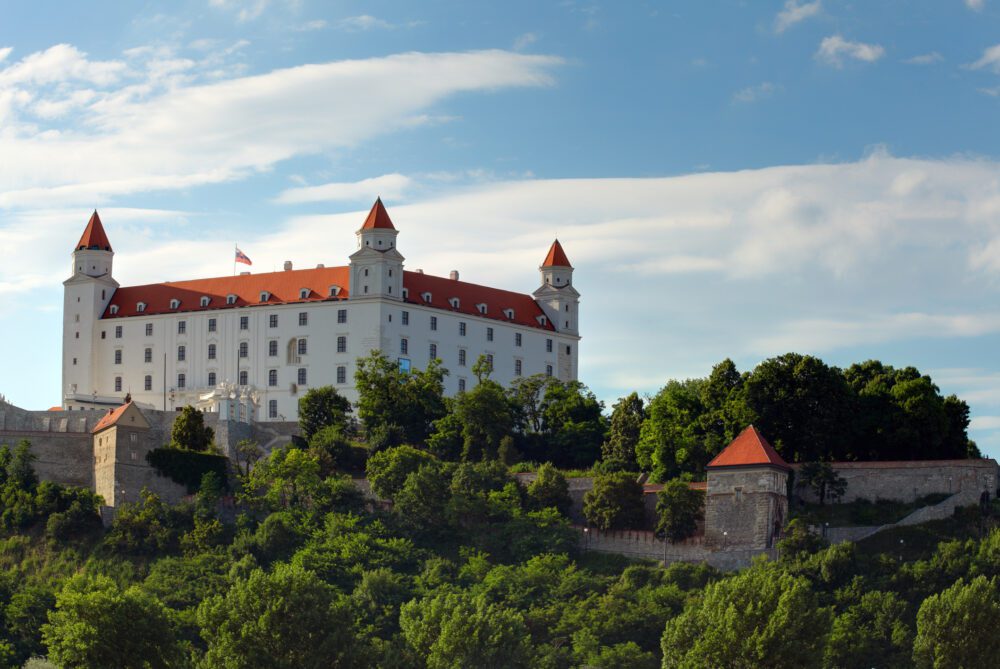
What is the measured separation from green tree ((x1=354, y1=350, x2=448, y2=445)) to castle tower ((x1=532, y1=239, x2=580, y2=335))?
1428 centimetres

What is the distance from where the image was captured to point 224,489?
106625 mm

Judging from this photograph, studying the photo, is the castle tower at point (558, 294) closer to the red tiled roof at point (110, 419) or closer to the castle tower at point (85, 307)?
the castle tower at point (85, 307)

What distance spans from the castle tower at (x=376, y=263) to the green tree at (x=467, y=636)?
32369 millimetres

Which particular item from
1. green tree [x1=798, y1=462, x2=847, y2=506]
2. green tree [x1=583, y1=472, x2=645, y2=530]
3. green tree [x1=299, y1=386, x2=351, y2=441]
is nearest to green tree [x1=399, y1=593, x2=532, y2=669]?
green tree [x1=583, y1=472, x2=645, y2=530]

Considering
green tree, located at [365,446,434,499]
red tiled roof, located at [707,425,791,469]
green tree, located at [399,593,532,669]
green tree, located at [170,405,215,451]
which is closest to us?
green tree, located at [399,593,532,669]

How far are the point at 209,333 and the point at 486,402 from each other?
18697 mm

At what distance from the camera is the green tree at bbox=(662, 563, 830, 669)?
83.9 meters

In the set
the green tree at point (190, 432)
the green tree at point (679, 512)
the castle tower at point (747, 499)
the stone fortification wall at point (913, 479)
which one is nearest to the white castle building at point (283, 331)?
the green tree at point (190, 432)

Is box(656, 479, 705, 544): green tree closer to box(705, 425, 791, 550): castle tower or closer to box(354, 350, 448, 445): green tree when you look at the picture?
box(705, 425, 791, 550): castle tower

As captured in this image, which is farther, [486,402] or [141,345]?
[141,345]

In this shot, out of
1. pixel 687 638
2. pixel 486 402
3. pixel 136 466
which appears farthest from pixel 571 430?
pixel 687 638

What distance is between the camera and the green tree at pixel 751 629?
83.9 m

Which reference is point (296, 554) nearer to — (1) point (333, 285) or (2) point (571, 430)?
(2) point (571, 430)

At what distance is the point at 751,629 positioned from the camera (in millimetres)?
84625
